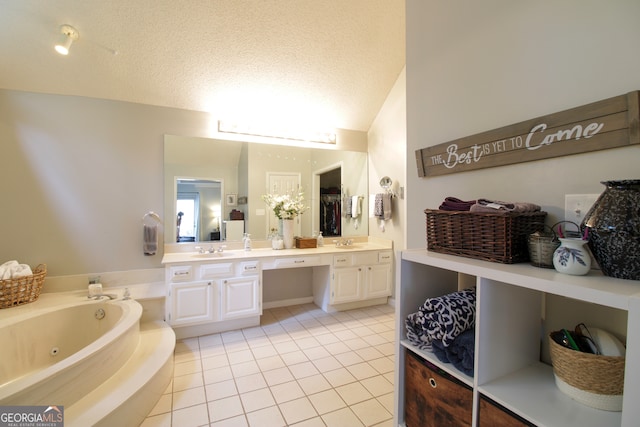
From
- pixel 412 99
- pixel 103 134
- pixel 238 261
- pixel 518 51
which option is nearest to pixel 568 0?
pixel 518 51

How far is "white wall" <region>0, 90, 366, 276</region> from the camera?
8.41 feet

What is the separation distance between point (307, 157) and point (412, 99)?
2.17 metres

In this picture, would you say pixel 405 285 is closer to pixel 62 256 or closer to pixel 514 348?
pixel 514 348

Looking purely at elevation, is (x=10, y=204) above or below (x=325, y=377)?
above

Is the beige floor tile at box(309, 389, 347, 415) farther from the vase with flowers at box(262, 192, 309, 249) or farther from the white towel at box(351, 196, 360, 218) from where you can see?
the white towel at box(351, 196, 360, 218)

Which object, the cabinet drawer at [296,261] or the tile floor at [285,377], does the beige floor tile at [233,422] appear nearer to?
the tile floor at [285,377]

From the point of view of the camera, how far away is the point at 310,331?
2.94m

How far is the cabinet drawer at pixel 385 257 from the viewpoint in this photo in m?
3.55

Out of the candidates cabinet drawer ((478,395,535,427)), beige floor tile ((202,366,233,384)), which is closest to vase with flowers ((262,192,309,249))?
beige floor tile ((202,366,233,384))

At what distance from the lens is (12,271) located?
229 cm

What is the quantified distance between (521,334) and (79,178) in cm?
366

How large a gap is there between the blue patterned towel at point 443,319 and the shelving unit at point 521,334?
0.18ft

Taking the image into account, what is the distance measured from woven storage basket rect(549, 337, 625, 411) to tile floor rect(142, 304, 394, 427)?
3.83ft

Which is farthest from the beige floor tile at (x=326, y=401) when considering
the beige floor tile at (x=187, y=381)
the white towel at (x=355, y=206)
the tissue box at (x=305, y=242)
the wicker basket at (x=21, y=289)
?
the wicker basket at (x=21, y=289)
